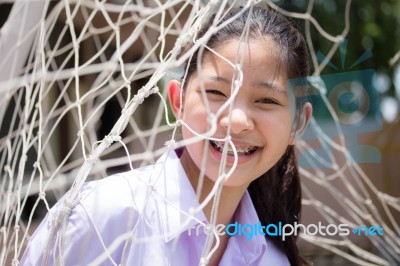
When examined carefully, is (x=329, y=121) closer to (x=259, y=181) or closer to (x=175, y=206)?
(x=259, y=181)

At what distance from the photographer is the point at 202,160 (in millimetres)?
757

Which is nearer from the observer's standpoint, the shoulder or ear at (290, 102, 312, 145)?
the shoulder

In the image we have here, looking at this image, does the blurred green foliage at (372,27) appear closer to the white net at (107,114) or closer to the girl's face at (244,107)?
the white net at (107,114)

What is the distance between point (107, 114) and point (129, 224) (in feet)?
6.09

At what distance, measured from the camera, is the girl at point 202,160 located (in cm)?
72

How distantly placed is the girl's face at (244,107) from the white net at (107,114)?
42mm

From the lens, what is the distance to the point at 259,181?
3.27 feet

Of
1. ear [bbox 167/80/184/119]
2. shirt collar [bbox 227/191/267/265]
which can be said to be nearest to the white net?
ear [bbox 167/80/184/119]

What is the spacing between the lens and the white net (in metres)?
0.82

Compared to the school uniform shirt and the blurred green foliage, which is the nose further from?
the blurred green foliage

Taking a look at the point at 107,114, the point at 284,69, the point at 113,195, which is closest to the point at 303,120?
the point at 284,69

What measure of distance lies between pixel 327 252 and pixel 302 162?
25.4 inches

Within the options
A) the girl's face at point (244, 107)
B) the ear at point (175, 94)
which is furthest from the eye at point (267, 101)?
the ear at point (175, 94)

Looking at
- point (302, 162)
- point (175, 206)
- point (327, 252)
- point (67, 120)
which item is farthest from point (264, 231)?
point (67, 120)
